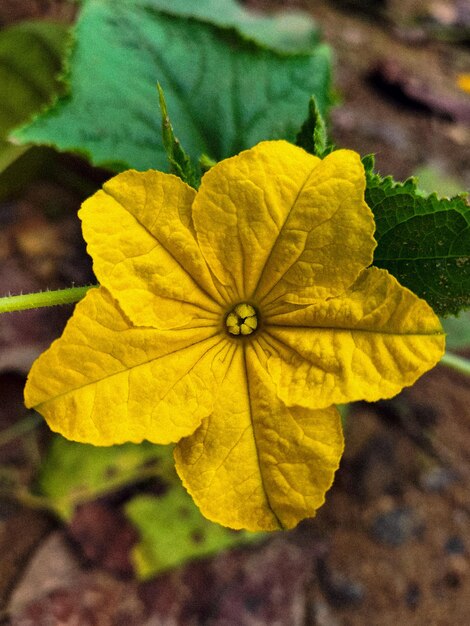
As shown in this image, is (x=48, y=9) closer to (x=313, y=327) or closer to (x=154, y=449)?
(x=154, y=449)

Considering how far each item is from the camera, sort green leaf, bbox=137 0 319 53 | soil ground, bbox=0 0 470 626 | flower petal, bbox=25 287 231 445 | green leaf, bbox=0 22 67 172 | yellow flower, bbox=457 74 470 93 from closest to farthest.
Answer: flower petal, bbox=25 287 231 445 < soil ground, bbox=0 0 470 626 < green leaf, bbox=0 22 67 172 < green leaf, bbox=137 0 319 53 < yellow flower, bbox=457 74 470 93

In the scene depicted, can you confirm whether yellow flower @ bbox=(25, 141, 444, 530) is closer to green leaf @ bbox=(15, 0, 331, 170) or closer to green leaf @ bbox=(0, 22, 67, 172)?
green leaf @ bbox=(15, 0, 331, 170)

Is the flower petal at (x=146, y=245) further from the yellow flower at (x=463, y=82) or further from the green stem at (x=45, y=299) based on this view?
the yellow flower at (x=463, y=82)

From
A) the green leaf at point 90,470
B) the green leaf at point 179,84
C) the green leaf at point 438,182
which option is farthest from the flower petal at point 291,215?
the green leaf at point 438,182

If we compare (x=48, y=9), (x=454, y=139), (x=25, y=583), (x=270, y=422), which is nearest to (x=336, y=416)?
(x=270, y=422)

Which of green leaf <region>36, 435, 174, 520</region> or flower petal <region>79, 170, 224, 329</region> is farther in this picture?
green leaf <region>36, 435, 174, 520</region>

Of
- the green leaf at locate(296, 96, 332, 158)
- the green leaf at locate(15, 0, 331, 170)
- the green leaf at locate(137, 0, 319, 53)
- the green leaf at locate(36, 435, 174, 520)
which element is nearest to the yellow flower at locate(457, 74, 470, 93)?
the green leaf at locate(137, 0, 319, 53)
